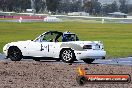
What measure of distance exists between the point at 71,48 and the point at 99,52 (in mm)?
1089

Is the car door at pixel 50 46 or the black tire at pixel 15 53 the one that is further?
the black tire at pixel 15 53

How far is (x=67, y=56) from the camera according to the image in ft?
62.0

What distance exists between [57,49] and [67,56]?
22.2 inches

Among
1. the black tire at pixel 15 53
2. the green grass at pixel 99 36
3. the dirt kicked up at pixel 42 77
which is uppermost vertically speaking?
the dirt kicked up at pixel 42 77

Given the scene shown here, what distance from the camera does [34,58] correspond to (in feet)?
66.7

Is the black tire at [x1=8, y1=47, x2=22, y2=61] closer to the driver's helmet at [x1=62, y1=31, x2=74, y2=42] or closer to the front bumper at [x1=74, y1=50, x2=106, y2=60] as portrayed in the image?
the driver's helmet at [x1=62, y1=31, x2=74, y2=42]

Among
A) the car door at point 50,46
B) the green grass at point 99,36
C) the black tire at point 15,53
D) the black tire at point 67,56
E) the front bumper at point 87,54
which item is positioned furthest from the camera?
the green grass at point 99,36

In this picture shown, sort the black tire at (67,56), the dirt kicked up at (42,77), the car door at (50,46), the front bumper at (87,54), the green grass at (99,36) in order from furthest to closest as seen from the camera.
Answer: the green grass at (99,36) → the car door at (50,46) → the black tire at (67,56) → the front bumper at (87,54) → the dirt kicked up at (42,77)

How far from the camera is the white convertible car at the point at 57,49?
61.1 feet

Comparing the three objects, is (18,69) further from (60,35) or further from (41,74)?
(60,35)

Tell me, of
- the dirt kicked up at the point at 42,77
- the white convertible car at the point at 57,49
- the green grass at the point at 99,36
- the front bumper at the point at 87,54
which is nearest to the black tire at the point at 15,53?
the white convertible car at the point at 57,49

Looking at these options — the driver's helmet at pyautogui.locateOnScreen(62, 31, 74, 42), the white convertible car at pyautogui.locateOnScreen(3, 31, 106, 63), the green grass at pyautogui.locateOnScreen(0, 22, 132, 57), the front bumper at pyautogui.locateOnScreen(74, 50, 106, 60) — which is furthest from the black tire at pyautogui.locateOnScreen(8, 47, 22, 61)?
the green grass at pyautogui.locateOnScreen(0, 22, 132, 57)

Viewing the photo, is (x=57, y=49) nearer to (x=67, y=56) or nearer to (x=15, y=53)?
(x=67, y=56)

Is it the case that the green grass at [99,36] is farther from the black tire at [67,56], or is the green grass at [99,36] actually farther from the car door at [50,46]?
the black tire at [67,56]
